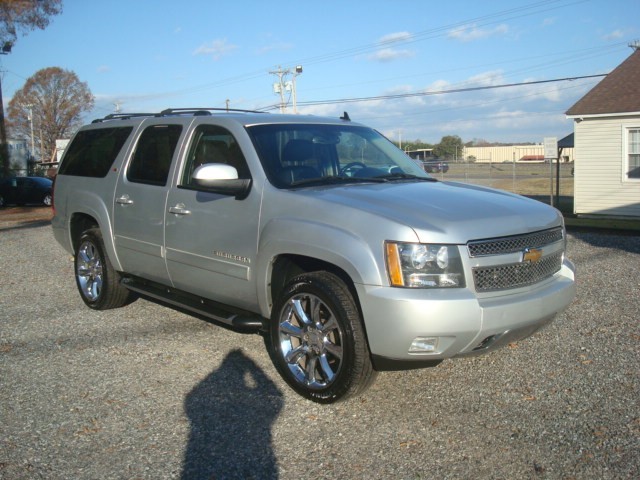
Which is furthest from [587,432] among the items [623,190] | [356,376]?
[623,190]

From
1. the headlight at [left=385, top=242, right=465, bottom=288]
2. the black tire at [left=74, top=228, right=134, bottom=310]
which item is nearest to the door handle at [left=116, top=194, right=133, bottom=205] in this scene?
the black tire at [left=74, top=228, right=134, bottom=310]

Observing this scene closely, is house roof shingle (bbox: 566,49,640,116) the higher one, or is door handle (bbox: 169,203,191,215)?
house roof shingle (bbox: 566,49,640,116)

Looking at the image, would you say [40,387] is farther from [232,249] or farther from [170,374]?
[232,249]

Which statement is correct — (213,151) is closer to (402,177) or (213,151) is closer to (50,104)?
(402,177)

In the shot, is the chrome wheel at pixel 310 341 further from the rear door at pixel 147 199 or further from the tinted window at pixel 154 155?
the tinted window at pixel 154 155

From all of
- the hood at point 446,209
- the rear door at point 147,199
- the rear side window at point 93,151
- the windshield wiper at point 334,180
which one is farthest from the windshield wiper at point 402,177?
the rear side window at point 93,151

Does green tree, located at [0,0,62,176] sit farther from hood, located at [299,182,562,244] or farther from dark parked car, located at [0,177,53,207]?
hood, located at [299,182,562,244]

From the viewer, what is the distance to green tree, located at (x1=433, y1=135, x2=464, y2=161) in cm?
7582

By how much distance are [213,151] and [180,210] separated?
553 mm

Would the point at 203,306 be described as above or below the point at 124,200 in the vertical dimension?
below

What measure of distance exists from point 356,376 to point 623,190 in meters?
17.9

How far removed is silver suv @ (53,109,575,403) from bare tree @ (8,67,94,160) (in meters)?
71.2

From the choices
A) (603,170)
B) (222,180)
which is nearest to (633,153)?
(603,170)

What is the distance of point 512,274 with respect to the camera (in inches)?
163
